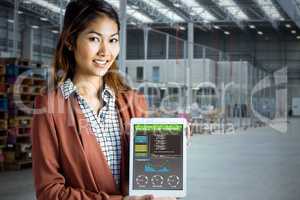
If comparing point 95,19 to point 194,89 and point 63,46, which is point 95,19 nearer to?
point 63,46

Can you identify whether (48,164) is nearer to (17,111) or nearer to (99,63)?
(99,63)

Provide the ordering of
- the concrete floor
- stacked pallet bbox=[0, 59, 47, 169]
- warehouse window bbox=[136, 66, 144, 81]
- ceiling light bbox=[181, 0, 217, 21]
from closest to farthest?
1. the concrete floor
2. stacked pallet bbox=[0, 59, 47, 169]
3. warehouse window bbox=[136, 66, 144, 81]
4. ceiling light bbox=[181, 0, 217, 21]

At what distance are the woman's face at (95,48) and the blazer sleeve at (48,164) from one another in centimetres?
13

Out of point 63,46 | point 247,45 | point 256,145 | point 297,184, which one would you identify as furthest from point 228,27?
point 63,46

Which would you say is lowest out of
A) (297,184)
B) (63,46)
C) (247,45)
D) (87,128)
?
(297,184)

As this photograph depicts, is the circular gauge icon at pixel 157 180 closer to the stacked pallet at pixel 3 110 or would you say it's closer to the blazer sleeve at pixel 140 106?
the blazer sleeve at pixel 140 106

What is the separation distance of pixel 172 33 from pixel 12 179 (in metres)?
12.8

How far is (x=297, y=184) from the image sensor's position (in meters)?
6.73

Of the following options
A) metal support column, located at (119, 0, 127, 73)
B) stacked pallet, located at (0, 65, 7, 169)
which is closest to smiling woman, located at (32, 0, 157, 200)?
stacked pallet, located at (0, 65, 7, 169)

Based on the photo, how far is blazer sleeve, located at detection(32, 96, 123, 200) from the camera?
979mm

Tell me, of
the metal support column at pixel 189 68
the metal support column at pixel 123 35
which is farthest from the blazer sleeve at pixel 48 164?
the metal support column at pixel 189 68

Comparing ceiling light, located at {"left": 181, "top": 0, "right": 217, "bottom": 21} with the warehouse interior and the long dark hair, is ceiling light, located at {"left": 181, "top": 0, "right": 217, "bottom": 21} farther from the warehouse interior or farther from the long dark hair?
the long dark hair

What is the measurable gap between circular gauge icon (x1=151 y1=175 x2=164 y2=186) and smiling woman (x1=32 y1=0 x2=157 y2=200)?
32mm

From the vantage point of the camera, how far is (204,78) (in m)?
16.4
